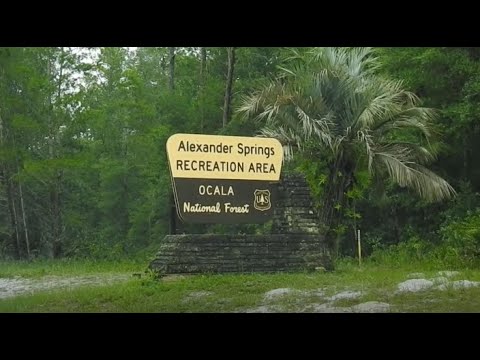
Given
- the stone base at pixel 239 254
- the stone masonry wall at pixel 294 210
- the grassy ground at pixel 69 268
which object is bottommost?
the grassy ground at pixel 69 268

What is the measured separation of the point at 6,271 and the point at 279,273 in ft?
18.9

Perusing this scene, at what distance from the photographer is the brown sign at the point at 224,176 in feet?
35.8

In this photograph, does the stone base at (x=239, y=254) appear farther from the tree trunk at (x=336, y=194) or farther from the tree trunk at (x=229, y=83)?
the tree trunk at (x=229, y=83)

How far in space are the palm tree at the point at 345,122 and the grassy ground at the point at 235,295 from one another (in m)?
2.36

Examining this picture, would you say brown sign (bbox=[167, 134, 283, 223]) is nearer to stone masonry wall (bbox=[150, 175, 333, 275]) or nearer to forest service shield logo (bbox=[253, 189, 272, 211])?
forest service shield logo (bbox=[253, 189, 272, 211])

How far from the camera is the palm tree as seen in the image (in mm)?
12422

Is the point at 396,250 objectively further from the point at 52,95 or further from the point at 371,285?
the point at 52,95

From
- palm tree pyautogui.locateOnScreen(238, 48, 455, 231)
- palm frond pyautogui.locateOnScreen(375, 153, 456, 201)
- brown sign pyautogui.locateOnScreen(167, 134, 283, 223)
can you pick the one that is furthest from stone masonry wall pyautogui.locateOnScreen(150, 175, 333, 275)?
palm frond pyautogui.locateOnScreen(375, 153, 456, 201)

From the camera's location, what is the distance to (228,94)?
21.5 meters

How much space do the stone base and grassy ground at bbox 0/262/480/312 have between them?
0.20 meters

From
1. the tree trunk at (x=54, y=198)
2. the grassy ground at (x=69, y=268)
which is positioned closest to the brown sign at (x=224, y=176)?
the grassy ground at (x=69, y=268)

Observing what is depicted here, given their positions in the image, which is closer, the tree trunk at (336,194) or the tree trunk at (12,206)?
the tree trunk at (336,194)

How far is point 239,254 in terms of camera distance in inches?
432

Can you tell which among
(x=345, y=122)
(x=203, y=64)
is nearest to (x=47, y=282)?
(x=345, y=122)
